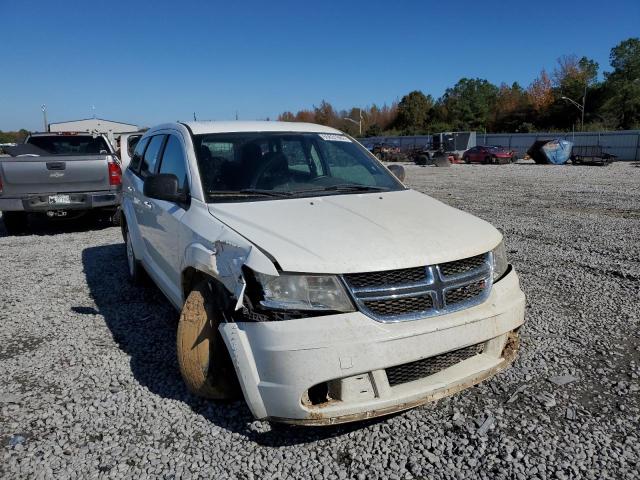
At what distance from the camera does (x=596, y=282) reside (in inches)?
207

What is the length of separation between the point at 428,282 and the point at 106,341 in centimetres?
283

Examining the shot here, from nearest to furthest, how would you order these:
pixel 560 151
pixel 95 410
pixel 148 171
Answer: pixel 95 410 < pixel 148 171 < pixel 560 151

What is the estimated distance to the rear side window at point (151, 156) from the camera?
177 inches

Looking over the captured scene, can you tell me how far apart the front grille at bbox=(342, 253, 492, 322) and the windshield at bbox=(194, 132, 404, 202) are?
1.22 meters

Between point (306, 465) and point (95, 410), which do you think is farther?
point (95, 410)

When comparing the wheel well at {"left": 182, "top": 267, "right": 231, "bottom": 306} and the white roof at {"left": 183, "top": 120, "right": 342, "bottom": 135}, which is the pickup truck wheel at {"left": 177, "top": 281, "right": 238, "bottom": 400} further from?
the white roof at {"left": 183, "top": 120, "right": 342, "bottom": 135}

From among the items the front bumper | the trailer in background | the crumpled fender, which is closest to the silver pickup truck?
the crumpled fender

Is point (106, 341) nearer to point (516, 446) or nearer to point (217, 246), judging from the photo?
point (217, 246)

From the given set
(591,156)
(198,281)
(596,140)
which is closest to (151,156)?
(198,281)

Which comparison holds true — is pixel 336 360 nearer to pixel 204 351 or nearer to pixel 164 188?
pixel 204 351

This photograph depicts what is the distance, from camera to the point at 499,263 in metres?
2.93

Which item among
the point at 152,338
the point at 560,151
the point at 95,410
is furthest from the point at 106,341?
the point at 560,151

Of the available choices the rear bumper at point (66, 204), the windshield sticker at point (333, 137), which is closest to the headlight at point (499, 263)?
the windshield sticker at point (333, 137)

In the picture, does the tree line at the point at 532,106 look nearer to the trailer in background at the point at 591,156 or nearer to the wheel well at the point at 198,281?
the trailer in background at the point at 591,156
